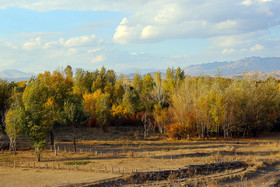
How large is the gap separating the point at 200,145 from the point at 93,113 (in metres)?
35.7

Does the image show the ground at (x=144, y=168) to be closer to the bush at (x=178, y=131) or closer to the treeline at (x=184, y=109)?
the treeline at (x=184, y=109)

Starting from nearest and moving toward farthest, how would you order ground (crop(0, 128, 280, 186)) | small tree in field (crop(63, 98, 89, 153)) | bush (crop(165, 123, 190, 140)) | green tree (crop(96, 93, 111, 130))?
ground (crop(0, 128, 280, 186)) < small tree in field (crop(63, 98, 89, 153)) < bush (crop(165, 123, 190, 140)) < green tree (crop(96, 93, 111, 130))

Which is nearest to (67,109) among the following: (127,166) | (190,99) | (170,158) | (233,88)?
(127,166)

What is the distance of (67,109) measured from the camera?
40281 mm

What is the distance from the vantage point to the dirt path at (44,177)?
82.9 ft

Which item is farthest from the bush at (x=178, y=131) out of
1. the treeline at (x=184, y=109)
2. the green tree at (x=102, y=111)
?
the green tree at (x=102, y=111)

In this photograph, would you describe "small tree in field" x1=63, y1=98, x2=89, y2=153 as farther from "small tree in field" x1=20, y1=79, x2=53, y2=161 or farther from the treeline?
"small tree in field" x1=20, y1=79, x2=53, y2=161

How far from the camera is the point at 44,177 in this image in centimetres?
2722

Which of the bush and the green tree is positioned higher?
the green tree

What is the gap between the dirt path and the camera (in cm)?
2527

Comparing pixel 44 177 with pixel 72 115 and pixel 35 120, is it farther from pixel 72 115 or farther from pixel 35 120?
pixel 72 115

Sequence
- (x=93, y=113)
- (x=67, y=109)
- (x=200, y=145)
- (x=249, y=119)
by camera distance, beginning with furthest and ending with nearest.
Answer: (x=93, y=113), (x=249, y=119), (x=200, y=145), (x=67, y=109)

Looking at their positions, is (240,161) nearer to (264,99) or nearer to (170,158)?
(170,158)

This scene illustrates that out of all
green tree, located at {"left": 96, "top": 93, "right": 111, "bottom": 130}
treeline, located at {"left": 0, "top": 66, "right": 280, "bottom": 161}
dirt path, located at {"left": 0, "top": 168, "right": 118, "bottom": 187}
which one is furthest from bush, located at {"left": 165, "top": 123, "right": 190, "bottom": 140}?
dirt path, located at {"left": 0, "top": 168, "right": 118, "bottom": 187}
